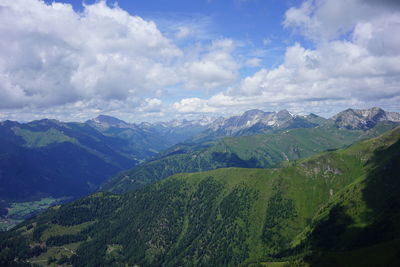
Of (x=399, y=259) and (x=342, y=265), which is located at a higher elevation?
(x=399, y=259)

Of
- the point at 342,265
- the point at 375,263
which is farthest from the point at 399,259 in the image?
the point at 342,265

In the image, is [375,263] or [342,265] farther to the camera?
[342,265]

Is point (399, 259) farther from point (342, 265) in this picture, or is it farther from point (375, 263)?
point (342, 265)

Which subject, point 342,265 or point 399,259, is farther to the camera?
point 342,265
